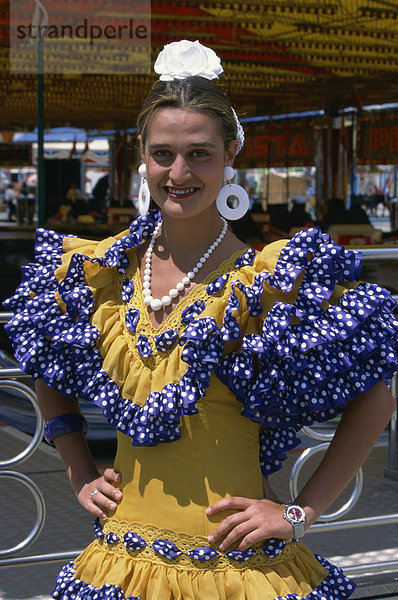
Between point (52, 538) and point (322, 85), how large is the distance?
12.4 meters

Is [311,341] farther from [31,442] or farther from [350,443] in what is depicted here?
[31,442]

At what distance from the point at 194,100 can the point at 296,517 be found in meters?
0.76

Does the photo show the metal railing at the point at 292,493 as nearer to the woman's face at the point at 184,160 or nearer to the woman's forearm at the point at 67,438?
the woman's forearm at the point at 67,438

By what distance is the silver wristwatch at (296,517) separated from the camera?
4.80 feet

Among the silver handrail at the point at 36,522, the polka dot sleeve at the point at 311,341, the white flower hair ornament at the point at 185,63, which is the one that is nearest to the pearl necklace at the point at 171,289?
the polka dot sleeve at the point at 311,341

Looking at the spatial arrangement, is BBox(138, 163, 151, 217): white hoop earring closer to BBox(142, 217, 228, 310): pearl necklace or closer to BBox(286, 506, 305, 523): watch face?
BBox(142, 217, 228, 310): pearl necklace

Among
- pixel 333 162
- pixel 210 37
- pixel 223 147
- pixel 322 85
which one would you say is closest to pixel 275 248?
pixel 223 147

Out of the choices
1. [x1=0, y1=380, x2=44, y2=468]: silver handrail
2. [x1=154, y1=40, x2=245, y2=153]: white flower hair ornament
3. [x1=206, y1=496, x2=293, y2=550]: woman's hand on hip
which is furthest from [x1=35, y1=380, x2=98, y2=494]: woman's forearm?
[x1=0, y1=380, x2=44, y2=468]: silver handrail

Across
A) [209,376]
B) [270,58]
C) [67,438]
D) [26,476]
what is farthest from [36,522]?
[270,58]

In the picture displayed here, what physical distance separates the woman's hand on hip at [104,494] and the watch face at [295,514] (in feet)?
0.99

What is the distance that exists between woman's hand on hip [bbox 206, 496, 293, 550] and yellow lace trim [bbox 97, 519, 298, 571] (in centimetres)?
3

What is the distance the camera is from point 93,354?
156 centimetres

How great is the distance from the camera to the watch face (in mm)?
1467

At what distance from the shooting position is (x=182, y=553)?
4.69ft
